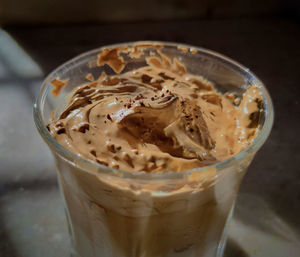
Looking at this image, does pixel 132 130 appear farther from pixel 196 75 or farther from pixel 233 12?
pixel 233 12

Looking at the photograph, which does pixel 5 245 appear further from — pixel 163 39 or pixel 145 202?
pixel 163 39

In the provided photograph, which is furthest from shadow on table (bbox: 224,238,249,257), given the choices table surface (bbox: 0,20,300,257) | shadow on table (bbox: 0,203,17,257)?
shadow on table (bbox: 0,203,17,257)

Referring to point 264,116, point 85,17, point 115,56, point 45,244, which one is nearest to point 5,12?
point 85,17

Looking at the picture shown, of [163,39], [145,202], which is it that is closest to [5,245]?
[145,202]

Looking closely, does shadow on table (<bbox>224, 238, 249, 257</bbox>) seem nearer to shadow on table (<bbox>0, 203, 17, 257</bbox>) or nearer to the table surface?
the table surface

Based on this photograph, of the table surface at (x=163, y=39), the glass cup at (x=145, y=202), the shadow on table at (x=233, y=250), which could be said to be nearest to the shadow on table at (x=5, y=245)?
the table surface at (x=163, y=39)
